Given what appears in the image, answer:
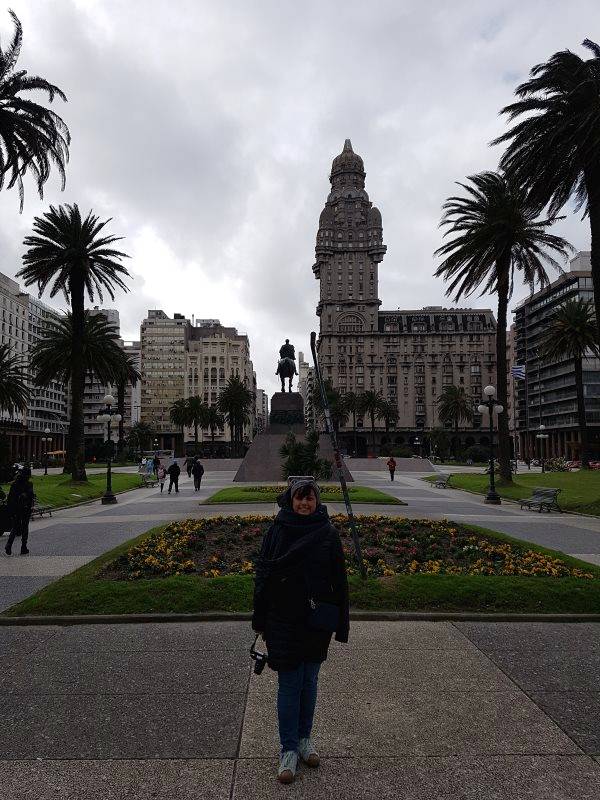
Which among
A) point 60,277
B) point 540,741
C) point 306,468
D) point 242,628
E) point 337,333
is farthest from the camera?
point 337,333

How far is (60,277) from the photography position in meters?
35.6

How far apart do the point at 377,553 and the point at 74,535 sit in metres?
8.79

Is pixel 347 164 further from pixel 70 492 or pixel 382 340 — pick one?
pixel 70 492

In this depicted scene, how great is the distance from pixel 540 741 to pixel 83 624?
557cm

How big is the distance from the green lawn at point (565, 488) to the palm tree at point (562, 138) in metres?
7.65

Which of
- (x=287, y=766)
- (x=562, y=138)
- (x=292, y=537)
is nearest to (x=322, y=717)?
(x=287, y=766)

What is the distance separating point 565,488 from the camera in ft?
101

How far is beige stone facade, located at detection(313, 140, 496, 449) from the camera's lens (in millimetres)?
138875

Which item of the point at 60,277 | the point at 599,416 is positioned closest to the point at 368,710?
the point at 60,277

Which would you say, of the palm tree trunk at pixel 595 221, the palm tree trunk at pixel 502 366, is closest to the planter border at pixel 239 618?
the palm tree trunk at pixel 595 221

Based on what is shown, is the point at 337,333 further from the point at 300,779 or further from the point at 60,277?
the point at 300,779

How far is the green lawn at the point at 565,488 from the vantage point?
74.0ft

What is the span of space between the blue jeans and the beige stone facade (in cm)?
13288

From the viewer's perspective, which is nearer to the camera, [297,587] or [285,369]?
[297,587]
